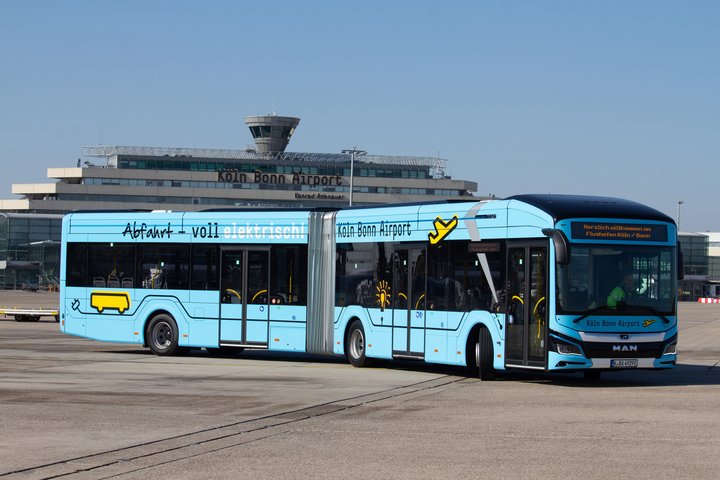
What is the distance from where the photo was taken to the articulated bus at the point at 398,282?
19516mm

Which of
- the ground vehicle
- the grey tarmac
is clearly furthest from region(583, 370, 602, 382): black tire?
the ground vehicle

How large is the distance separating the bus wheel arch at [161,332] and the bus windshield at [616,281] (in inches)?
432

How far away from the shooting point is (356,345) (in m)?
24.4

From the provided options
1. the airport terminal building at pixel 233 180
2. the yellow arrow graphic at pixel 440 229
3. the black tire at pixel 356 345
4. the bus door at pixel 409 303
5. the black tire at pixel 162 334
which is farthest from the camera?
the airport terminal building at pixel 233 180

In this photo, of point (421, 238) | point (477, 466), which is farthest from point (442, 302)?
point (477, 466)

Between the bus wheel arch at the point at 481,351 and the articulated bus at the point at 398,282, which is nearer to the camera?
Result: the articulated bus at the point at 398,282

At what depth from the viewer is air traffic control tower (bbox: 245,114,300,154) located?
15000 centimetres

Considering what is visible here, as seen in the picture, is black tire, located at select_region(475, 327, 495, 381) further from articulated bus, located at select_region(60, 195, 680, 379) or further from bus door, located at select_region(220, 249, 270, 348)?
bus door, located at select_region(220, 249, 270, 348)

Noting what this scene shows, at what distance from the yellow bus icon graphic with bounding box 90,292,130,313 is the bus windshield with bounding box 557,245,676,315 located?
12142mm

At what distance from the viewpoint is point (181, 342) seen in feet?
87.6

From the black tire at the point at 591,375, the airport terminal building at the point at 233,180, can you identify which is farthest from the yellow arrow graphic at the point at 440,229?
the airport terminal building at the point at 233,180

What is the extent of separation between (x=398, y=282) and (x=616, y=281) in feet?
17.0

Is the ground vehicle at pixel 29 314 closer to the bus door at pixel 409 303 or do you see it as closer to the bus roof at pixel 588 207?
the bus door at pixel 409 303

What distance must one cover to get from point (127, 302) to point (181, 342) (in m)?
1.82
